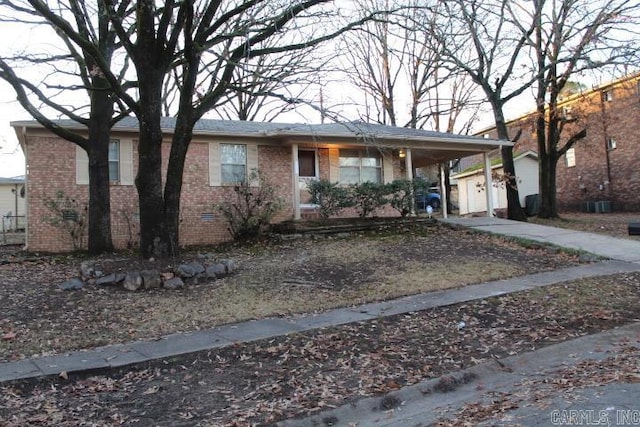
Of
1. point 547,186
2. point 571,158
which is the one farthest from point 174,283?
point 571,158

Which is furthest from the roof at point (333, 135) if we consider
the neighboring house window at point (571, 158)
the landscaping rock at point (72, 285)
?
the neighboring house window at point (571, 158)

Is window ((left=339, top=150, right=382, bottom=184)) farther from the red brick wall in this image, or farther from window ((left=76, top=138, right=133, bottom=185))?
window ((left=76, top=138, right=133, bottom=185))

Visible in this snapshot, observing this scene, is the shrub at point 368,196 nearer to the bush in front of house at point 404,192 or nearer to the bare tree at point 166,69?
the bush in front of house at point 404,192

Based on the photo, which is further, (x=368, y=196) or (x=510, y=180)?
(x=510, y=180)

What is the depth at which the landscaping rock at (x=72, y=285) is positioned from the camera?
29.3ft

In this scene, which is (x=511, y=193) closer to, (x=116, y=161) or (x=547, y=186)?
(x=547, y=186)

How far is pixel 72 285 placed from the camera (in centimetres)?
900

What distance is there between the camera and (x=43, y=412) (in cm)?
449

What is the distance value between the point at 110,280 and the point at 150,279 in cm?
71

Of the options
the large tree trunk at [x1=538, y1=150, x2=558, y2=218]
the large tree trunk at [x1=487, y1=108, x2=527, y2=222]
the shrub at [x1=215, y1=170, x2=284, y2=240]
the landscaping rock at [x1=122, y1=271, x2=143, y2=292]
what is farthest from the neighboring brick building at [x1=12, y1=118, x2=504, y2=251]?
the landscaping rock at [x1=122, y1=271, x2=143, y2=292]

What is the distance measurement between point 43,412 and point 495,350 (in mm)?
4835

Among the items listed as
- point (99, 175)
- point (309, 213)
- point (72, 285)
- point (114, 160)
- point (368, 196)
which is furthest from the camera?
point (309, 213)

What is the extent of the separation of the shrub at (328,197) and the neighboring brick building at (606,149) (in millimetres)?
11994

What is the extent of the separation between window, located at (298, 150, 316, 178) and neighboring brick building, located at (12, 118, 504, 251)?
34 millimetres
